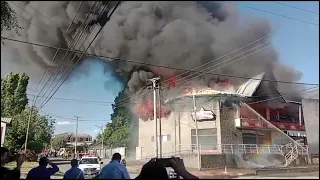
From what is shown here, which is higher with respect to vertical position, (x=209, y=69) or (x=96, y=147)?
(x=209, y=69)

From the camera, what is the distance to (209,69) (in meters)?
7.54

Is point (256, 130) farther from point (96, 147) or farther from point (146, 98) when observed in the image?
point (96, 147)

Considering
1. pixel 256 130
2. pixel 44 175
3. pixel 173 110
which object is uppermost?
pixel 173 110

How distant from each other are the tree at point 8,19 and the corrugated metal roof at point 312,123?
357 cm

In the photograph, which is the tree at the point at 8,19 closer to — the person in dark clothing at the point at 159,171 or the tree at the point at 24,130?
the tree at the point at 24,130

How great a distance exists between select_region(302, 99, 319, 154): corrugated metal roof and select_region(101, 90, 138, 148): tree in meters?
11.7

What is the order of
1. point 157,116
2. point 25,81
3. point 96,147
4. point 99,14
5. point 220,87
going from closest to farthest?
point 99,14 < point 25,81 < point 220,87 < point 157,116 < point 96,147

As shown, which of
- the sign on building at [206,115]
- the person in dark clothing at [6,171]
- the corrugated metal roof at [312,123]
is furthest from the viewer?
the sign on building at [206,115]

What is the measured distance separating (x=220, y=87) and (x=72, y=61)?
6.72m

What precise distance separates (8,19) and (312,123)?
13.3 ft

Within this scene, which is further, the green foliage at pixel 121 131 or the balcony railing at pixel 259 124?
the green foliage at pixel 121 131

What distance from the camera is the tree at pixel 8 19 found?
433 cm

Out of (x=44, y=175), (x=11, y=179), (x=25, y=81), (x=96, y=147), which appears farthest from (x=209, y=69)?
(x=96, y=147)

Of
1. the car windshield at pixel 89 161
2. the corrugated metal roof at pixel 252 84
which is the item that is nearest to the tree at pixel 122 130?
the car windshield at pixel 89 161
